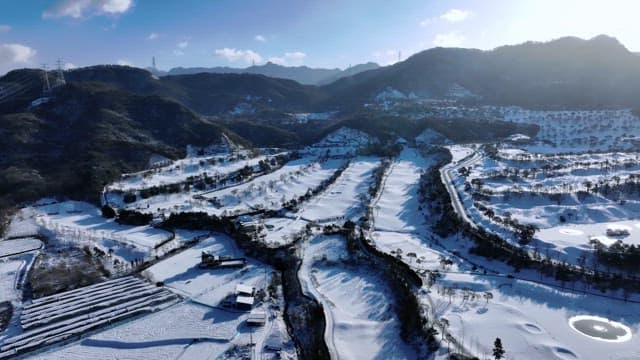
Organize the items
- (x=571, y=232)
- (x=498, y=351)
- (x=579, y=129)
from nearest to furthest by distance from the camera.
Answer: (x=498, y=351)
(x=571, y=232)
(x=579, y=129)

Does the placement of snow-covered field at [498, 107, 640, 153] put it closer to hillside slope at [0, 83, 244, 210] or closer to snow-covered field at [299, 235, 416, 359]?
snow-covered field at [299, 235, 416, 359]

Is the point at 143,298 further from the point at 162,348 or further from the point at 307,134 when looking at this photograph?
the point at 307,134

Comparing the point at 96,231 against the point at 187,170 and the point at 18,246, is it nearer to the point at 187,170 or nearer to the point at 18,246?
the point at 18,246

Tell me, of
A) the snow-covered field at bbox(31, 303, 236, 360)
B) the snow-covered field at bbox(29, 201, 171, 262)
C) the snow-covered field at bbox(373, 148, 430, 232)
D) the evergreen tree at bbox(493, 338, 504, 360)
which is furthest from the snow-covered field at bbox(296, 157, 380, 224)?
the evergreen tree at bbox(493, 338, 504, 360)

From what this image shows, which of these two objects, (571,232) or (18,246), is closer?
(571,232)

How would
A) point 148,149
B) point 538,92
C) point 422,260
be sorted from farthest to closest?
point 538,92
point 148,149
point 422,260

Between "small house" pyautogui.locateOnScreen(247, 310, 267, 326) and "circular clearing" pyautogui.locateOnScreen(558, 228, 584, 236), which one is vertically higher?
"circular clearing" pyautogui.locateOnScreen(558, 228, 584, 236)

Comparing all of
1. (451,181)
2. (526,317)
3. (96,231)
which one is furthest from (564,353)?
A: (96,231)

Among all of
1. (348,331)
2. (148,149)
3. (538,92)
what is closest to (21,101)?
(148,149)
